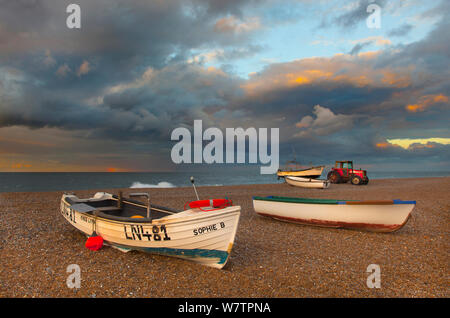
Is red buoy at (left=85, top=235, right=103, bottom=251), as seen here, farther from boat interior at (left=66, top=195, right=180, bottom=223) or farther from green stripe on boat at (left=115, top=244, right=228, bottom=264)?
green stripe on boat at (left=115, top=244, right=228, bottom=264)

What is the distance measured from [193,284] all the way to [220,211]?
5.92 ft

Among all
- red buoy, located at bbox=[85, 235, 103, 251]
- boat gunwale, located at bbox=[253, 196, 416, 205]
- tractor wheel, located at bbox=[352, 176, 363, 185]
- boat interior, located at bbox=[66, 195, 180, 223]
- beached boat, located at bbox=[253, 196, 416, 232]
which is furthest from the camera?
tractor wheel, located at bbox=[352, 176, 363, 185]

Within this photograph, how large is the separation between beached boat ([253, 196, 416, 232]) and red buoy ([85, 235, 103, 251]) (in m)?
7.90

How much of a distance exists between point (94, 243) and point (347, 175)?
37913 mm

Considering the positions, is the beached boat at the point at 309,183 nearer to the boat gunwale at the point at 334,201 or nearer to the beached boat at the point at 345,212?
the beached boat at the point at 345,212

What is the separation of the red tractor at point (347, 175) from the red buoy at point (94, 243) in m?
36.6

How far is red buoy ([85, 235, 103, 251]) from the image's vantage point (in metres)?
7.94

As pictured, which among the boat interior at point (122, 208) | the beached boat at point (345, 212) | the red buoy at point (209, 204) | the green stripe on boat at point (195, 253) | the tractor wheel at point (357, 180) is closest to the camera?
the green stripe on boat at point (195, 253)

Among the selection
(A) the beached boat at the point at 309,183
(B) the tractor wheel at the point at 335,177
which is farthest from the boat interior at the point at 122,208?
(B) the tractor wheel at the point at 335,177

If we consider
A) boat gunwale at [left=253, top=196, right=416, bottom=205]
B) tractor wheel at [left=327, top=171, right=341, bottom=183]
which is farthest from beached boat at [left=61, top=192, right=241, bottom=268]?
tractor wheel at [left=327, top=171, right=341, bottom=183]

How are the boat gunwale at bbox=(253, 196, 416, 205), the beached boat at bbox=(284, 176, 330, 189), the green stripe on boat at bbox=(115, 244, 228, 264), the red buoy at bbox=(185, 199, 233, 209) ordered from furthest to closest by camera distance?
the beached boat at bbox=(284, 176, 330, 189)
the boat gunwale at bbox=(253, 196, 416, 205)
the red buoy at bbox=(185, 199, 233, 209)
the green stripe on boat at bbox=(115, 244, 228, 264)

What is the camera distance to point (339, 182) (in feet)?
125

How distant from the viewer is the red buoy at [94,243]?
7.94 m
